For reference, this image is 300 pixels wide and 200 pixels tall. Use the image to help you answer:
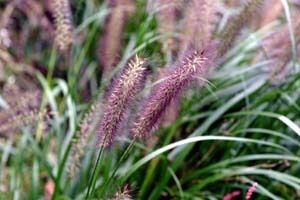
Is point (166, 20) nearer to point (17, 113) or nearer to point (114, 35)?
point (114, 35)

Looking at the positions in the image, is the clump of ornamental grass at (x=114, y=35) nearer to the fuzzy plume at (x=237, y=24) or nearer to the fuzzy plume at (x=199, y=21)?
the fuzzy plume at (x=199, y=21)

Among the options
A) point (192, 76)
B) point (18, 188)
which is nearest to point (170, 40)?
point (18, 188)

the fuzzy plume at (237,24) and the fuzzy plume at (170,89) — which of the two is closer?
the fuzzy plume at (170,89)

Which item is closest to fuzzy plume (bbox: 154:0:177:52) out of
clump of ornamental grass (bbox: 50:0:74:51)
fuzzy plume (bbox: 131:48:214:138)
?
clump of ornamental grass (bbox: 50:0:74:51)

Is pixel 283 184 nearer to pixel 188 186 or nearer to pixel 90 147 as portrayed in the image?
pixel 188 186

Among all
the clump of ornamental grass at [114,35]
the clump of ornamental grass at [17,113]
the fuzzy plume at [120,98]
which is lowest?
the clump of ornamental grass at [17,113]

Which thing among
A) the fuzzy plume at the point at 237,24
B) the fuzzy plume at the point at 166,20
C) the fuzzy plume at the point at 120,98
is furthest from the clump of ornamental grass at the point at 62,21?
the fuzzy plume at the point at 120,98

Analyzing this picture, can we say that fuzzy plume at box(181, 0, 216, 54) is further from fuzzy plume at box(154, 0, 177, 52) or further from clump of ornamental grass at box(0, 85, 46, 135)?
clump of ornamental grass at box(0, 85, 46, 135)

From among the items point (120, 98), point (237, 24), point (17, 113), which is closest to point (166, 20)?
point (237, 24)
